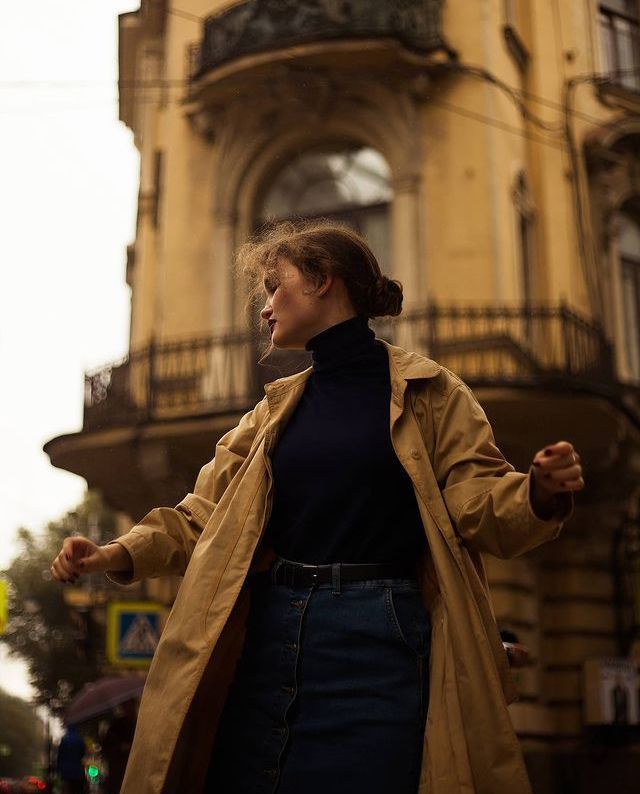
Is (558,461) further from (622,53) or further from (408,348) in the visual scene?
(622,53)

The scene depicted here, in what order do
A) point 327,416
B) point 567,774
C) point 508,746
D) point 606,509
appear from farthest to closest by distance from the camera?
point 606,509 < point 567,774 < point 327,416 < point 508,746

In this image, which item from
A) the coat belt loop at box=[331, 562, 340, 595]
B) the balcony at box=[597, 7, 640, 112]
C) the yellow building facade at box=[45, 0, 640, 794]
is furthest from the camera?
the balcony at box=[597, 7, 640, 112]

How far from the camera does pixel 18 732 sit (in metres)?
74.0

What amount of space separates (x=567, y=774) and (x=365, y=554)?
36.7ft

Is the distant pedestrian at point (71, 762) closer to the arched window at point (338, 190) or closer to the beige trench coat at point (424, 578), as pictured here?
the arched window at point (338, 190)

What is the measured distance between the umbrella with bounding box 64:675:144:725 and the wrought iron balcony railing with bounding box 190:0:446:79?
22.5 feet

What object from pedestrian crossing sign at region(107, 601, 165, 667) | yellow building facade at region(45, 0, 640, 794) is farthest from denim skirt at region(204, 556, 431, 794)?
pedestrian crossing sign at region(107, 601, 165, 667)

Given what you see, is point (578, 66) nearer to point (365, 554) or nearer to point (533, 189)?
point (533, 189)

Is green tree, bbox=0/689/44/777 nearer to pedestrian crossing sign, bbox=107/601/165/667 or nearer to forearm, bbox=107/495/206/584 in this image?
pedestrian crossing sign, bbox=107/601/165/667

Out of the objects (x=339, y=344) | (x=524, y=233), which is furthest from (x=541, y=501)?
(x=524, y=233)

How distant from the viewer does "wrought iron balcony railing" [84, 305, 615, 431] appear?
1281 cm

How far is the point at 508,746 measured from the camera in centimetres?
264

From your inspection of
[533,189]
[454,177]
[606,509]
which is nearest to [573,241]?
[533,189]

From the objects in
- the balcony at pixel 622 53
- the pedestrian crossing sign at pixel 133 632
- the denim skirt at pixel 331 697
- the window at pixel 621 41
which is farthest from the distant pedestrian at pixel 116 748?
the window at pixel 621 41
